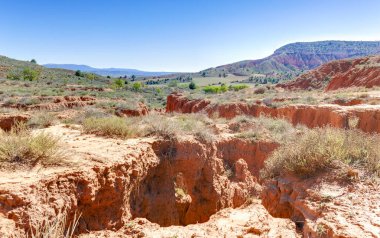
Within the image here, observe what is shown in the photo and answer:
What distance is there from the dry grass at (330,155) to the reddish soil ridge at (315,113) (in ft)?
5.39

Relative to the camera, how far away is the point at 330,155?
4.78m

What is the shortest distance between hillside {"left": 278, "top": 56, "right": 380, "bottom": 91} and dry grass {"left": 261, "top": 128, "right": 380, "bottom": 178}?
1042 inches

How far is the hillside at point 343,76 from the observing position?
29.8 metres

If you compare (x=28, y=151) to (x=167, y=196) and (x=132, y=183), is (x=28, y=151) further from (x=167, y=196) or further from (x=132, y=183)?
(x=167, y=196)

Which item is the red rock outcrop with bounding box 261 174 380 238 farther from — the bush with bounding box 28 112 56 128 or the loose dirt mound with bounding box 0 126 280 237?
the bush with bounding box 28 112 56 128

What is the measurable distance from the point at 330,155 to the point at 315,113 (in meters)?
11.4

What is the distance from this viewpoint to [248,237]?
414cm

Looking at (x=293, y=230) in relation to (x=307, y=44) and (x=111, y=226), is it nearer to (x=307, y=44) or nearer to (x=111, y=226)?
(x=111, y=226)

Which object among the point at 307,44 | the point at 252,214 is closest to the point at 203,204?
the point at 252,214

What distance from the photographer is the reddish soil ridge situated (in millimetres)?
12121

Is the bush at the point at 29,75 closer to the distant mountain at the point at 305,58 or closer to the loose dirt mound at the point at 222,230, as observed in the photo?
the loose dirt mound at the point at 222,230

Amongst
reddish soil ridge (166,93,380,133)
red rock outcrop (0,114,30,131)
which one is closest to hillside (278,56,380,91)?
reddish soil ridge (166,93,380,133)

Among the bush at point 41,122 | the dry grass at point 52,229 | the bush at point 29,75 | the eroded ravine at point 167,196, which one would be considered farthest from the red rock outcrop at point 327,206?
the bush at point 29,75

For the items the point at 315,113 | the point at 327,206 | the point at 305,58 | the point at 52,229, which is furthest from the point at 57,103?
the point at 305,58
